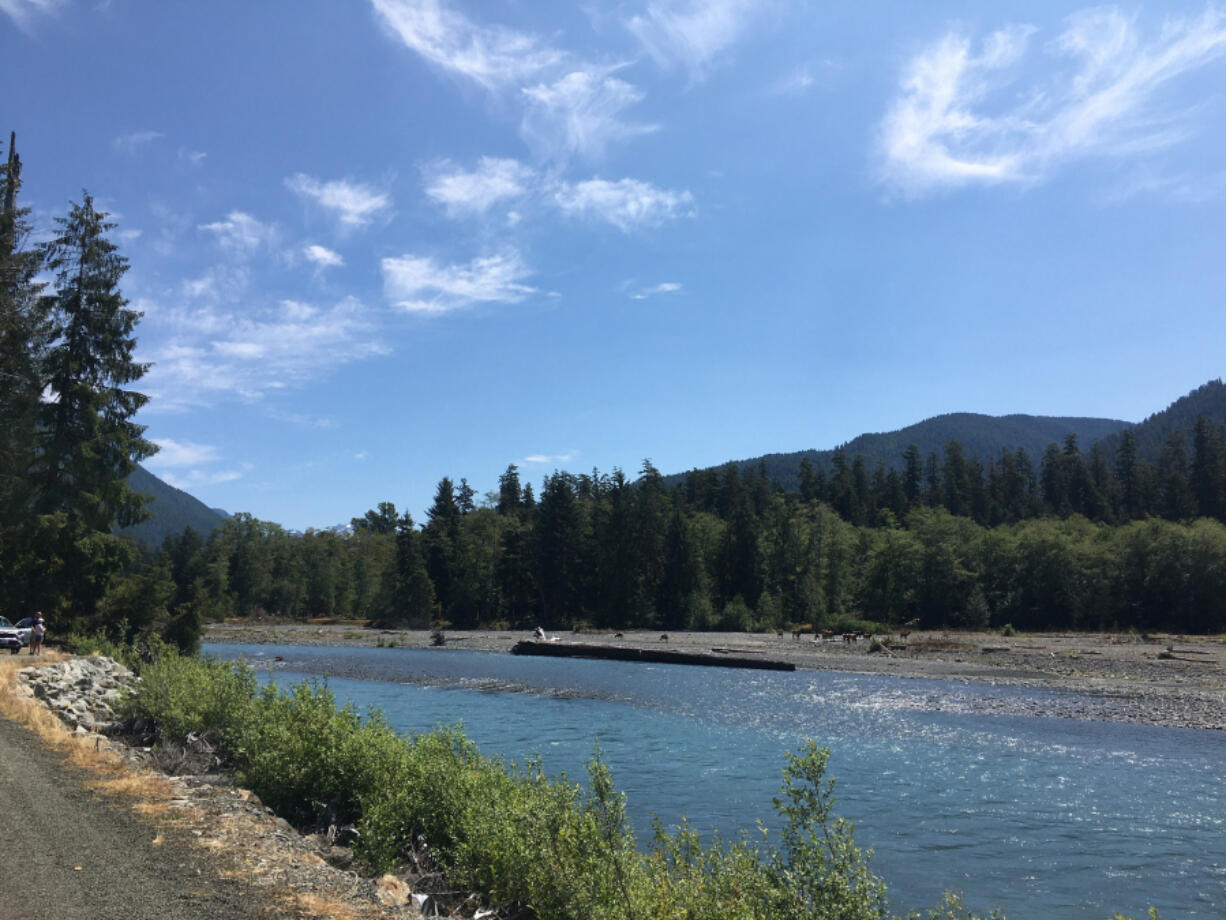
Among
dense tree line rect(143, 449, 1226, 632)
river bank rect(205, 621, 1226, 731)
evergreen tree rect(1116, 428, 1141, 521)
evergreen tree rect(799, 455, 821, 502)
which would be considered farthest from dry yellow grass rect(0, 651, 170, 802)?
evergreen tree rect(1116, 428, 1141, 521)

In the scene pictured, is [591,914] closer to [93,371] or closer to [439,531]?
[93,371]

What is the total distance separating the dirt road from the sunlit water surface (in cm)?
921

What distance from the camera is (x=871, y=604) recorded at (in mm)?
87812

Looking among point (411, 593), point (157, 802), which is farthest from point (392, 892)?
point (411, 593)

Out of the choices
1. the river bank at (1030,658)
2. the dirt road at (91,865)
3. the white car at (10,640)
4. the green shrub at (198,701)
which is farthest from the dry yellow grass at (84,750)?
the river bank at (1030,658)

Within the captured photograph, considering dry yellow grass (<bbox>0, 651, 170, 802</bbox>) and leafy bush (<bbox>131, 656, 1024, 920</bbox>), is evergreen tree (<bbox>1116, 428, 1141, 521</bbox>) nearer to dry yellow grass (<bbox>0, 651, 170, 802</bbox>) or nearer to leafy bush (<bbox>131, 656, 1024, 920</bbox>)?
leafy bush (<bbox>131, 656, 1024, 920</bbox>)

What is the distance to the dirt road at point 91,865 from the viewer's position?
6766 millimetres

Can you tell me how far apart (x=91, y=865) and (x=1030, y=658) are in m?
54.6

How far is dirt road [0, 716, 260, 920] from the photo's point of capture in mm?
6766

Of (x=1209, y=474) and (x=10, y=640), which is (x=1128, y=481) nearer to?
(x=1209, y=474)

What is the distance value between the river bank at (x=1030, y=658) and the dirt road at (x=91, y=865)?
30627 mm

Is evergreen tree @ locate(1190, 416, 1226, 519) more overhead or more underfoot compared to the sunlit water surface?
more overhead

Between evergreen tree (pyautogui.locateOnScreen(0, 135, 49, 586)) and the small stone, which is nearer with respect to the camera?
the small stone

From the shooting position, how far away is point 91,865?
781 cm
